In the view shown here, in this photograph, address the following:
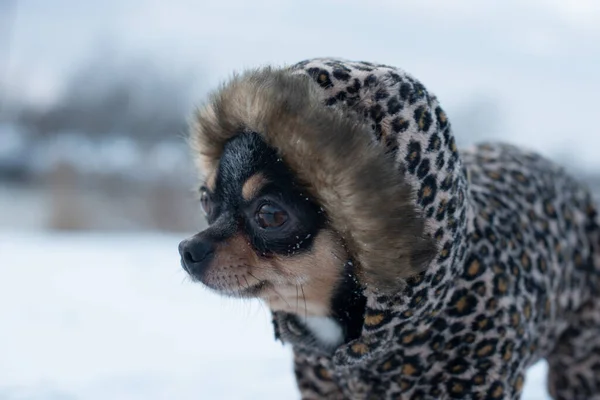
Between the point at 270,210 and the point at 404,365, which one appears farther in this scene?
the point at 404,365

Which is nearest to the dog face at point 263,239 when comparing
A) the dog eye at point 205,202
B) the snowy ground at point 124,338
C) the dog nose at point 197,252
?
the dog nose at point 197,252

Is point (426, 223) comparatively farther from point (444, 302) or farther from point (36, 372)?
point (36, 372)

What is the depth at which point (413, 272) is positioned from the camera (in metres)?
1.37

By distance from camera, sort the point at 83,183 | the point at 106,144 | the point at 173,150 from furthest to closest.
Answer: the point at 106,144
the point at 173,150
the point at 83,183

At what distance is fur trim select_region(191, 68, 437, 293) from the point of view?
1297 mm

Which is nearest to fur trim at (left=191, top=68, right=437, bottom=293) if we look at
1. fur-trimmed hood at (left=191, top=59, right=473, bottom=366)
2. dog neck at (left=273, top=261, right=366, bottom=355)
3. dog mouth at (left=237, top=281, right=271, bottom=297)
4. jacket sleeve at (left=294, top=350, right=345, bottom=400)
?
fur-trimmed hood at (left=191, top=59, right=473, bottom=366)

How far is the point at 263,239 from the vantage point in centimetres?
143

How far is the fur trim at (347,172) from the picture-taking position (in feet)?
4.25

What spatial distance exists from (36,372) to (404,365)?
1.73 metres

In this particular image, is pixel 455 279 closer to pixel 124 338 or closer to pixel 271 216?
pixel 271 216

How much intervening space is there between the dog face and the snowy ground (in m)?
0.27

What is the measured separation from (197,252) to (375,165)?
0.45 m

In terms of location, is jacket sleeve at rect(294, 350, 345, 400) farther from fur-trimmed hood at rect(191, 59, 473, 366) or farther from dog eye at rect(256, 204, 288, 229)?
dog eye at rect(256, 204, 288, 229)

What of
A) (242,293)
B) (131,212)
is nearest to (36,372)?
(242,293)
